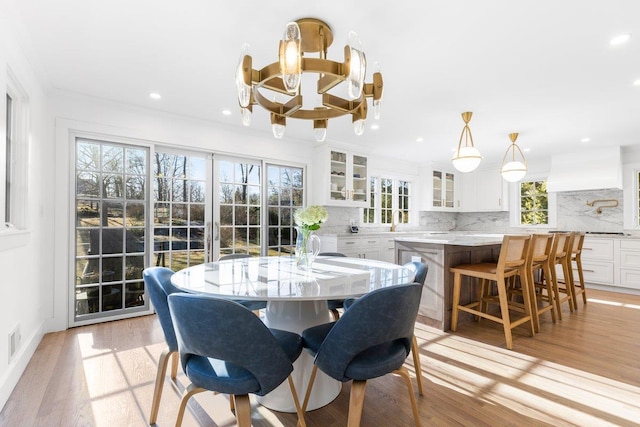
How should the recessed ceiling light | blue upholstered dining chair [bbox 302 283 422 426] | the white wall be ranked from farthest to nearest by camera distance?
the recessed ceiling light → the white wall → blue upholstered dining chair [bbox 302 283 422 426]

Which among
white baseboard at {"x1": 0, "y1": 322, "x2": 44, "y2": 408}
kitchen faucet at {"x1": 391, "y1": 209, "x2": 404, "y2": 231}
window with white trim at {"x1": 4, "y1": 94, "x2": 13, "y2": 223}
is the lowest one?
white baseboard at {"x1": 0, "y1": 322, "x2": 44, "y2": 408}

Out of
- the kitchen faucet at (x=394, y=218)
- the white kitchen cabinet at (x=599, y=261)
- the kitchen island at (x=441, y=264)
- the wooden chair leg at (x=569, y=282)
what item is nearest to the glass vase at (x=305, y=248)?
the kitchen island at (x=441, y=264)

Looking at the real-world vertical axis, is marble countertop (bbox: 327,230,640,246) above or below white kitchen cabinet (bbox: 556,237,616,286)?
above

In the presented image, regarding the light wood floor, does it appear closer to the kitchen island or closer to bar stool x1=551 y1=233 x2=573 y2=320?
the kitchen island

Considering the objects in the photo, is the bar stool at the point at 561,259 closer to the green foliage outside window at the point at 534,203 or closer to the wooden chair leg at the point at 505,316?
the wooden chair leg at the point at 505,316

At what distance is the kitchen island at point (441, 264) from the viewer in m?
3.32

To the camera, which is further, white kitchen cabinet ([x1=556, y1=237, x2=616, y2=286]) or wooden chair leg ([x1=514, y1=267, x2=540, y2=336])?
white kitchen cabinet ([x1=556, y1=237, x2=616, y2=286])

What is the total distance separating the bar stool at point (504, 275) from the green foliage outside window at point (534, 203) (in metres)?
3.91

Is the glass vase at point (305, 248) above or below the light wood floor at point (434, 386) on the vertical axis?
above

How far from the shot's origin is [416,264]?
222 centimetres

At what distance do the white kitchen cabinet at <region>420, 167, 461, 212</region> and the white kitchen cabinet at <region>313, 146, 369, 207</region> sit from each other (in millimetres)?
1828

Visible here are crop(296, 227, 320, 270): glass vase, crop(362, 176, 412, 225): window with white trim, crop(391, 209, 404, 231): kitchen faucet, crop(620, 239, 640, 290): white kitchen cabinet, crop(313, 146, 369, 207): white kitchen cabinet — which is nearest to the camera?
crop(296, 227, 320, 270): glass vase

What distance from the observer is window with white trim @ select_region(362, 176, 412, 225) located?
6.37 meters

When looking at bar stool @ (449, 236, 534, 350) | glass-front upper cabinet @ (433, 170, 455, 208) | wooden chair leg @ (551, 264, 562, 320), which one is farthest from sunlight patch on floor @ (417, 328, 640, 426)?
glass-front upper cabinet @ (433, 170, 455, 208)
